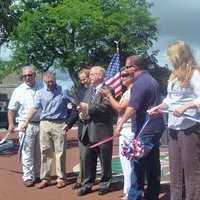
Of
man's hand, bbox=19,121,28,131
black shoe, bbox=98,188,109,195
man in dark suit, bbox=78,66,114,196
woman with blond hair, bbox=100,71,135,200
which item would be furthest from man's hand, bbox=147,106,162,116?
man's hand, bbox=19,121,28,131

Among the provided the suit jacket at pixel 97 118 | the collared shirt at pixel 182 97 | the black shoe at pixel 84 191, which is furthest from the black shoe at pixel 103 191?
the collared shirt at pixel 182 97

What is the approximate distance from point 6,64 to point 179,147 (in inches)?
2279

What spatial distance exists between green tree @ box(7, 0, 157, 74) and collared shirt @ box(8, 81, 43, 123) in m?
44.7

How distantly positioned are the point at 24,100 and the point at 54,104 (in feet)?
2.28

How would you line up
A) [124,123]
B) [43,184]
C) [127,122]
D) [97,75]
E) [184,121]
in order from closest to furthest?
[184,121], [124,123], [127,122], [97,75], [43,184]

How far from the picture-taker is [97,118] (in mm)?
10031

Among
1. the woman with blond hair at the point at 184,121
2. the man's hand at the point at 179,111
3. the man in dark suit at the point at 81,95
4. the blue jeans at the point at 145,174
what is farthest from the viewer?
the man in dark suit at the point at 81,95

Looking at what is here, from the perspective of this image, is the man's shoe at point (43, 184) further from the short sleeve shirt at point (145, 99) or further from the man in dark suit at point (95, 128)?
the short sleeve shirt at point (145, 99)

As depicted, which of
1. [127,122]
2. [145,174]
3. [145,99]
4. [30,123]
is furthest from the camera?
[30,123]

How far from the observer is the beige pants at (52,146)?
10820 mm

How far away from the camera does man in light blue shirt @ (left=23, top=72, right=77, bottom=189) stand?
1081 cm

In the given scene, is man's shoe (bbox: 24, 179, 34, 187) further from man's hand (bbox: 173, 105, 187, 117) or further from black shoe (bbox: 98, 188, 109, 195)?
man's hand (bbox: 173, 105, 187, 117)

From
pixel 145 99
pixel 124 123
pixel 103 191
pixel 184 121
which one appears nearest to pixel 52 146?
pixel 103 191

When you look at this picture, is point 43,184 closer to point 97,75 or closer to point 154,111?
point 97,75
